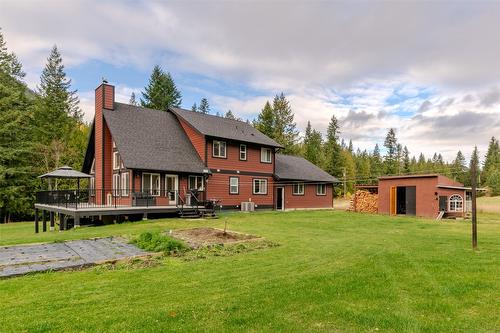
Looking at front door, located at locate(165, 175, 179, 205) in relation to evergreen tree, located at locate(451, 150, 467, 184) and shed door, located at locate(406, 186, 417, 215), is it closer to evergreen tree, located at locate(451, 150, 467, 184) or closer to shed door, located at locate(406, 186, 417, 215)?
evergreen tree, located at locate(451, 150, 467, 184)

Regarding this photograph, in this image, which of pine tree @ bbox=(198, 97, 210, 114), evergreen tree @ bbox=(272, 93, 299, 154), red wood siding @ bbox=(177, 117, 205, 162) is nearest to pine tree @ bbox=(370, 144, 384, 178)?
evergreen tree @ bbox=(272, 93, 299, 154)

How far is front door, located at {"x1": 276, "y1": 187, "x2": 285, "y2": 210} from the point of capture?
92.7 feet

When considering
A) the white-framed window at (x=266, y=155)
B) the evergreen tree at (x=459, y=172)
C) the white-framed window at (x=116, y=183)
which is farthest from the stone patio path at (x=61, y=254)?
the white-framed window at (x=266, y=155)

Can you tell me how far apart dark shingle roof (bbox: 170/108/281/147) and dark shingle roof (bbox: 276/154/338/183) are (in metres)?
3.12

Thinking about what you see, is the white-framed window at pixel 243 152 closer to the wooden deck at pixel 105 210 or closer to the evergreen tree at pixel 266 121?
the wooden deck at pixel 105 210

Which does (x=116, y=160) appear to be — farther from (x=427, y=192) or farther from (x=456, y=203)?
(x=456, y=203)

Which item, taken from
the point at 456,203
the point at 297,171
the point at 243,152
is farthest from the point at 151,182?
the point at 456,203

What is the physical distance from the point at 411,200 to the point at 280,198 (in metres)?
9.85

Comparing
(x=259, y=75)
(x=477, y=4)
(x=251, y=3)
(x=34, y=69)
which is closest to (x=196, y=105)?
(x=34, y=69)

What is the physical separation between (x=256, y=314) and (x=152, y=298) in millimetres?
1696

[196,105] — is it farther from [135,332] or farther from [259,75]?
[135,332]

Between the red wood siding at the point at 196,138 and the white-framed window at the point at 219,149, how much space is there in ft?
2.70

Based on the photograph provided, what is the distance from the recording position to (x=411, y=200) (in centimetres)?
2478

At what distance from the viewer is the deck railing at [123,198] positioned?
19.2 m
